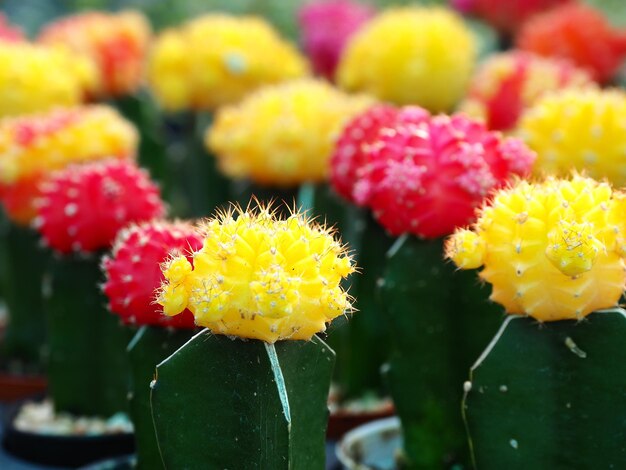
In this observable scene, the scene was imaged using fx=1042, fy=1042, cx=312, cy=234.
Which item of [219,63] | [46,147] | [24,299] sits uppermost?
[46,147]

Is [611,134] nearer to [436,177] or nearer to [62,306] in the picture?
[436,177]

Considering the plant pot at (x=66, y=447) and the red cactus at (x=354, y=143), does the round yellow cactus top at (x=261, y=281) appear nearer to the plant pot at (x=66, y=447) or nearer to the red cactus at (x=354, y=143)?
the red cactus at (x=354, y=143)

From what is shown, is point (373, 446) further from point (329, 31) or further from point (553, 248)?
point (329, 31)

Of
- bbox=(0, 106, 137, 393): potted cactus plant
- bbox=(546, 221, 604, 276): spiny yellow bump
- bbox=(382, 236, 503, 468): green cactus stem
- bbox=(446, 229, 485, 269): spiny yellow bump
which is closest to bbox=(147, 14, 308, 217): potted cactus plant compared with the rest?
bbox=(0, 106, 137, 393): potted cactus plant

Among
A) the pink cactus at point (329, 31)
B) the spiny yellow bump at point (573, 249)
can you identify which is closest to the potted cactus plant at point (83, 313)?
the spiny yellow bump at point (573, 249)

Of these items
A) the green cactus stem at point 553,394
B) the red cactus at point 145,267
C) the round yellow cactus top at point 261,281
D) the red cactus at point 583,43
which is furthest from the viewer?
the red cactus at point 583,43

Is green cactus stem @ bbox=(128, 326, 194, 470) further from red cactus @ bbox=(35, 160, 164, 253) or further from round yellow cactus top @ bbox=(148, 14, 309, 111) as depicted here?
round yellow cactus top @ bbox=(148, 14, 309, 111)

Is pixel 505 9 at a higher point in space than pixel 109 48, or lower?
higher

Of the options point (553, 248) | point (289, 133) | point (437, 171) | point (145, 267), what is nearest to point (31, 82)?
point (289, 133)
